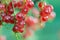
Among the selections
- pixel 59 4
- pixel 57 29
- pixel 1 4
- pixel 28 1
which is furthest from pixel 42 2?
pixel 57 29

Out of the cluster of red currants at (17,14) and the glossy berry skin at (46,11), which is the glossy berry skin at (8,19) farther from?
the glossy berry skin at (46,11)

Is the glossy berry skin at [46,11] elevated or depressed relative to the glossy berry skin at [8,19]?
elevated

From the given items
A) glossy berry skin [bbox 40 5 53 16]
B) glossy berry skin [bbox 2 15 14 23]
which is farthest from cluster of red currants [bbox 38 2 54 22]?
glossy berry skin [bbox 2 15 14 23]

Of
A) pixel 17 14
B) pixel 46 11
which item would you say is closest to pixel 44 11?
pixel 46 11

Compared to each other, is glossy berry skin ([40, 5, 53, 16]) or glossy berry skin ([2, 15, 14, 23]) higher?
glossy berry skin ([40, 5, 53, 16])

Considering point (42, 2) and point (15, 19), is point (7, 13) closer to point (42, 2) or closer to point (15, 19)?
point (15, 19)

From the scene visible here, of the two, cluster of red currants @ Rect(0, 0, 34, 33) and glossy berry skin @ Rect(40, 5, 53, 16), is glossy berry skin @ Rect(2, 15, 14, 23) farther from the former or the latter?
glossy berry skin @ Rect(40, 5, 53, 16)

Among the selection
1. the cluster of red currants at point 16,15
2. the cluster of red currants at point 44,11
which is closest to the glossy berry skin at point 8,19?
the cluster of red currants at point 16,15

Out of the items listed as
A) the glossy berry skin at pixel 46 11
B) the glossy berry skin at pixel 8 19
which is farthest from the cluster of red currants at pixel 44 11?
the glossy berry skin at pixel 8 19

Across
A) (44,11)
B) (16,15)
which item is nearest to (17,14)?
(16,15)

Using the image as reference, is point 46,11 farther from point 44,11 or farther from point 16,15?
point 16,15

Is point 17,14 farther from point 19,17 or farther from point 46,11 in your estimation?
point 46,11
